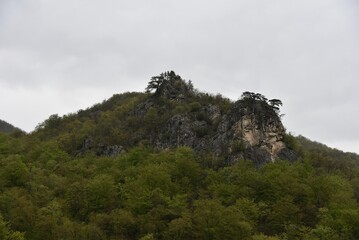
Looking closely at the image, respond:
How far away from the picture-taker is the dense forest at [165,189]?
5784cm

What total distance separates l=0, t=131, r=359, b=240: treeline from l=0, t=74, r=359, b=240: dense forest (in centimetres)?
18

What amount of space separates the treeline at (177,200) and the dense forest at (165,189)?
0.18 m

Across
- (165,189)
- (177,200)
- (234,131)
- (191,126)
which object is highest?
(191,126)

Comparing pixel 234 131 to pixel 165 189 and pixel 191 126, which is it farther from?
pixel 165 189

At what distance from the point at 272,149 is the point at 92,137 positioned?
55498 millimetres

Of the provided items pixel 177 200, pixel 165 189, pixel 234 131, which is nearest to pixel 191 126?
pixel 234 131

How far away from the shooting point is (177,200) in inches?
2825

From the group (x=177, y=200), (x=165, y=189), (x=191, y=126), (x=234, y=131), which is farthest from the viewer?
(x=191, y=126)

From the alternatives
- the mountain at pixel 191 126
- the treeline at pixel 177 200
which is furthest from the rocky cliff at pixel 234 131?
the treeline at pixel 177 200

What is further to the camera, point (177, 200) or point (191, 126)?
point (191, 126)

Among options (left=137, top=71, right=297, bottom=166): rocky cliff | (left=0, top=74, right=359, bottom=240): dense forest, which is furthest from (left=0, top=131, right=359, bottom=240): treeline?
(left=137, top=71, right=297, bottom=166): rocky cliff

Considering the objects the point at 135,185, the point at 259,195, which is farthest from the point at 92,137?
the point at 259,195

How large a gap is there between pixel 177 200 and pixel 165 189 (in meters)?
9.45

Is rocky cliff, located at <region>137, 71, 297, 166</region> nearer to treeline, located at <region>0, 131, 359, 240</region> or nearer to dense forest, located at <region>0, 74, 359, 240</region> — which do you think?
dense forest, located at <region>0, 74, 359, 240</region>
